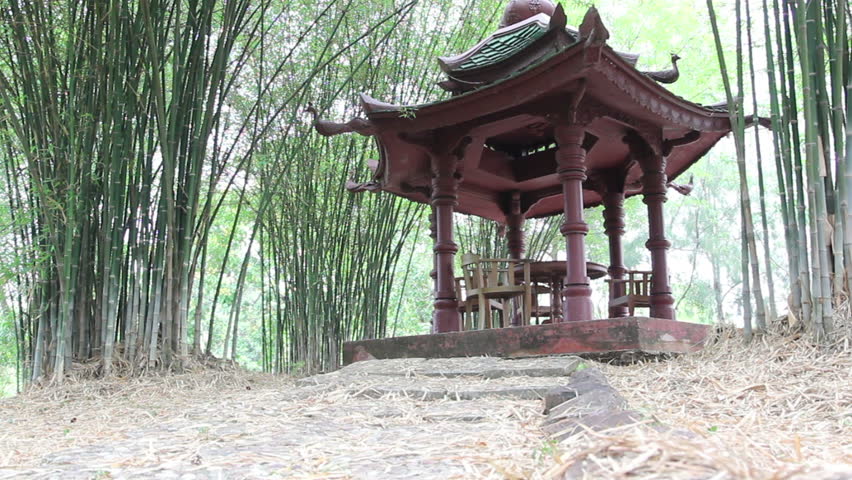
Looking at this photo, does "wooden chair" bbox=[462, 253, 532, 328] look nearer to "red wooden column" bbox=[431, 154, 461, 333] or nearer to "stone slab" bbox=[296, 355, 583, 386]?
"red wooden column" bbox=[431, 154, 461, 333]

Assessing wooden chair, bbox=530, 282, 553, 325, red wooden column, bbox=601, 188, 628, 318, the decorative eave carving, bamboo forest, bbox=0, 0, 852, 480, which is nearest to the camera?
bamboo forest, bbox=0, 0, 852, 480

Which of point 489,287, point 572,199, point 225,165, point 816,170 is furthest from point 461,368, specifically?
point 225,165

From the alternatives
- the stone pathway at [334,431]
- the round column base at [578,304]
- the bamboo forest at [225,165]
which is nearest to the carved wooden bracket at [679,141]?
the bamboo forest at [225,165]

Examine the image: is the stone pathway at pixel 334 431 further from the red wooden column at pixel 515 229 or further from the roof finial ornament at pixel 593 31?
the red wooden column at pixel 515 229

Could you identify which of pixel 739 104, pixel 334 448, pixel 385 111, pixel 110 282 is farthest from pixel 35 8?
pixel 739 104

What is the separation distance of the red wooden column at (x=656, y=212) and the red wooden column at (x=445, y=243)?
1.24m

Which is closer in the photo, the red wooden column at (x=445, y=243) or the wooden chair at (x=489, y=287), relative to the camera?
the wooden chair at (x=489, y=287)

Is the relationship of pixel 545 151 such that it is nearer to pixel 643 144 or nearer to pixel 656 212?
pixel 643 144

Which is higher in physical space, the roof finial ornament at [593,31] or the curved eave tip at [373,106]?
the roof finial ornament at [593,31]

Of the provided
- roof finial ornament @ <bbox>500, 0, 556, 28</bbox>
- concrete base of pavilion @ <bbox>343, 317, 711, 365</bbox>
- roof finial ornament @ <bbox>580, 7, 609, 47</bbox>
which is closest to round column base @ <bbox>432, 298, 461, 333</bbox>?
concrete base of pavilion @ <bbox>343, 317, 711, 365</bbox>

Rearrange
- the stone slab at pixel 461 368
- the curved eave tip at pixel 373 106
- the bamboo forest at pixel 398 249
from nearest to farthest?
the bamboo forest at pixel 398 249 < the stone slab at pixel 461 368 < the curved eave tip at pixel 373 106

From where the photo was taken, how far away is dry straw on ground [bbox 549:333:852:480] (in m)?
0.95

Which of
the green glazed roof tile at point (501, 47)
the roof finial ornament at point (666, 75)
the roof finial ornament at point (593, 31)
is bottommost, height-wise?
the roof finial ornament at point (593, 31)

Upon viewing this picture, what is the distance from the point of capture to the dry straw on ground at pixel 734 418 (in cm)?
95
